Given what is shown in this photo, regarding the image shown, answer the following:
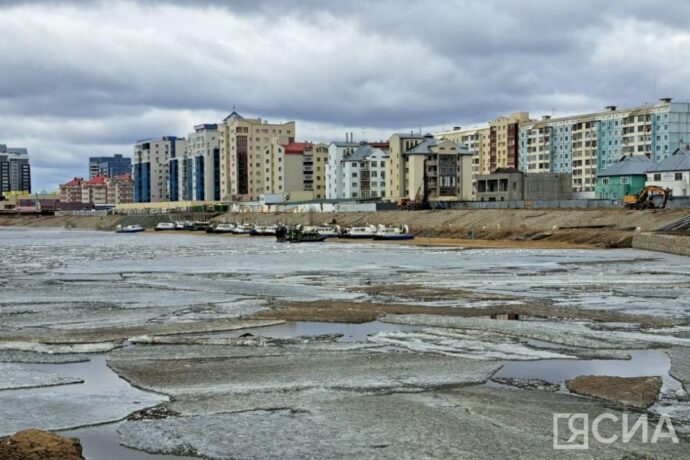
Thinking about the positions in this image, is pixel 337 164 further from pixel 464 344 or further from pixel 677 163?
pixel 464 344

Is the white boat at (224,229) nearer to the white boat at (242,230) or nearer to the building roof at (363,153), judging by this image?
the white boat at (242,230)

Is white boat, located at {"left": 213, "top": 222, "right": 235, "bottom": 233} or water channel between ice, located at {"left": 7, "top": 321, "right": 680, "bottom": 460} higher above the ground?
water channel between ice, located at {"left": 7, "top": 321, "right": 680, "bottom": 460}

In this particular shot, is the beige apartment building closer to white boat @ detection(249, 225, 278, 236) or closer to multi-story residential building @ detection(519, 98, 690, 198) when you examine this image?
multi-story residential building @ detection(519, 98, 690, 198)

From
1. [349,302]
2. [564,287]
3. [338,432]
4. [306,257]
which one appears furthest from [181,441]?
[306,257]

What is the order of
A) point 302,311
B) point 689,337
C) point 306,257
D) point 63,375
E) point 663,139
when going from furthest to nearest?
point 663,139 → point 306,257 → point 302,311 → point 689,337 → point 63,375

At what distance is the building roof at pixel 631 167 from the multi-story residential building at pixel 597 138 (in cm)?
1433

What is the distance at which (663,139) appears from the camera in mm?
145000

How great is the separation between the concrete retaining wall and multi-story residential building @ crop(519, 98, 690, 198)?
68437 mm

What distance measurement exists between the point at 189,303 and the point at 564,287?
51.0 feet

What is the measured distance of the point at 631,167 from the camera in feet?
376

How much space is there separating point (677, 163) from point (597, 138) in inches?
2352

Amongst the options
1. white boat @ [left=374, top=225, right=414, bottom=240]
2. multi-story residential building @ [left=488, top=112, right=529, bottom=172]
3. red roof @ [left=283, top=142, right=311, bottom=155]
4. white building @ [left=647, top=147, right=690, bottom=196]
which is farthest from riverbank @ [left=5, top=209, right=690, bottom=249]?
multi-story residential building @ [left=488, top=112, right=529, bottom=172]

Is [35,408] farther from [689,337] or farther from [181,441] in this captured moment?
[689,337]

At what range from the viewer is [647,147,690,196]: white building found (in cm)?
10162
